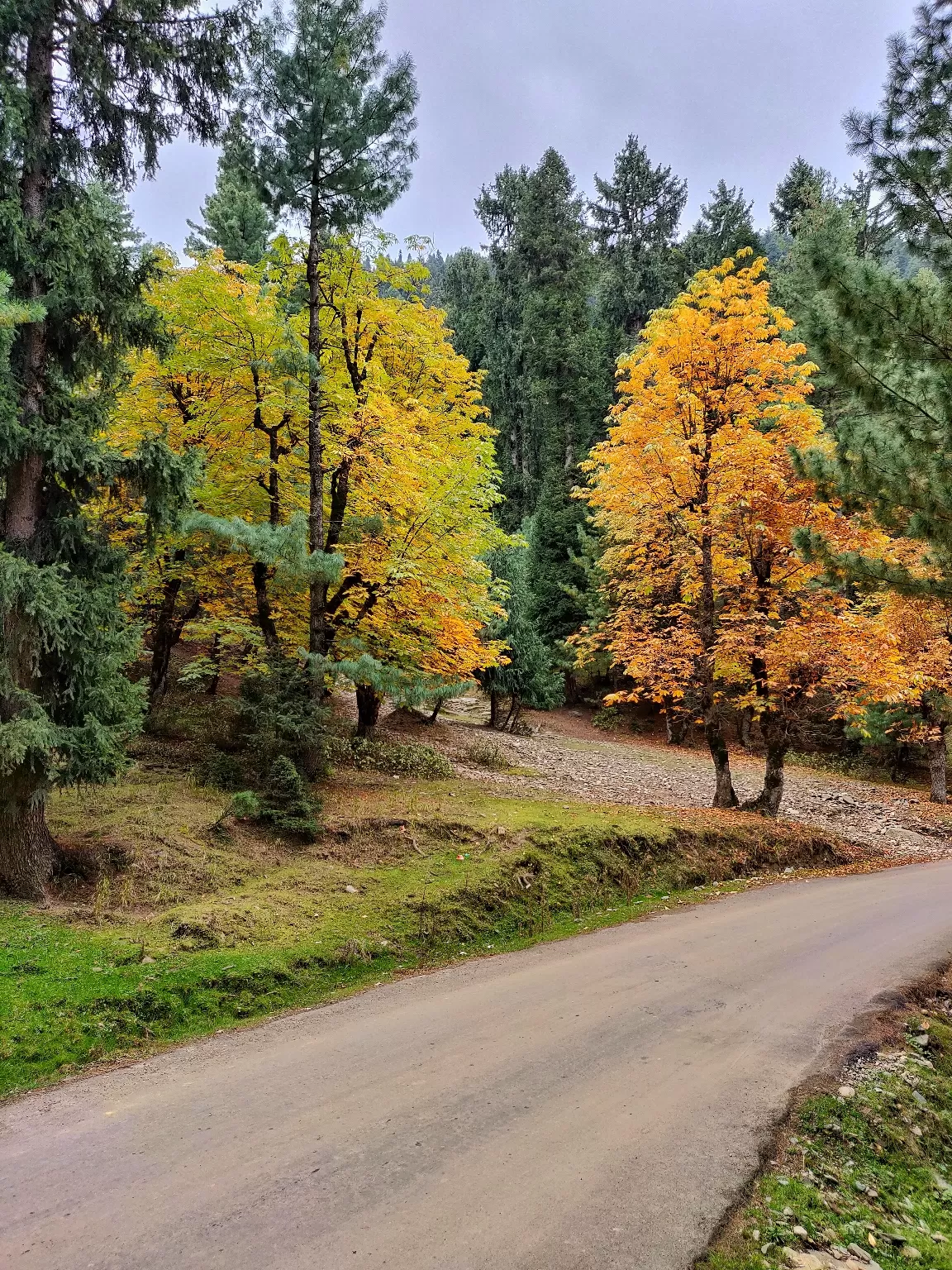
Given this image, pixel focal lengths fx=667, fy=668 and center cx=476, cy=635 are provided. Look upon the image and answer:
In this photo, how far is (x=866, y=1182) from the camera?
4223 mm

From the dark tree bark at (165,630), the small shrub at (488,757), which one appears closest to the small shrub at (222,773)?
the dark tree bark at (165,630)

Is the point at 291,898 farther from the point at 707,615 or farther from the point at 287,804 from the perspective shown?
the point at 707,615

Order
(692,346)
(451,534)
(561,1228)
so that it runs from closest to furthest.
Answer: (561,1228), (451,534), (692,346)

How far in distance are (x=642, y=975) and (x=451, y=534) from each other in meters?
7.72

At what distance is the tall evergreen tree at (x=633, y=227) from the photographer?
133 ft

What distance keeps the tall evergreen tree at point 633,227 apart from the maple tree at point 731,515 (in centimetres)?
2951

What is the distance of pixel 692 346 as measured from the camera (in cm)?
1361

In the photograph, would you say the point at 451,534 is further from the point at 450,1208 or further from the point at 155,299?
the point at 450,1208

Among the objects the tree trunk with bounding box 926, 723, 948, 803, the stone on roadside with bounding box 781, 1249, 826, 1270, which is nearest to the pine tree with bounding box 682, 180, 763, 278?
the tree trunk with bounding box 926, 723, 948, 803

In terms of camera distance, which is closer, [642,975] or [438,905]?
[642,975]

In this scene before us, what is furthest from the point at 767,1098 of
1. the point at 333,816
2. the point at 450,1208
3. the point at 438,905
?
the point at 333,816

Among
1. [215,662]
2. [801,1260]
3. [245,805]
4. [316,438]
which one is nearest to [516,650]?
[215,662]

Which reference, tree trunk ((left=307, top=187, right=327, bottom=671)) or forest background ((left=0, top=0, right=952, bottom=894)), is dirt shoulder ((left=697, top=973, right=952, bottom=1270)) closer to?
forest background ((left=0, top=0, right=952, bottom=894))

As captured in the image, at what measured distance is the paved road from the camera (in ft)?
11.0
